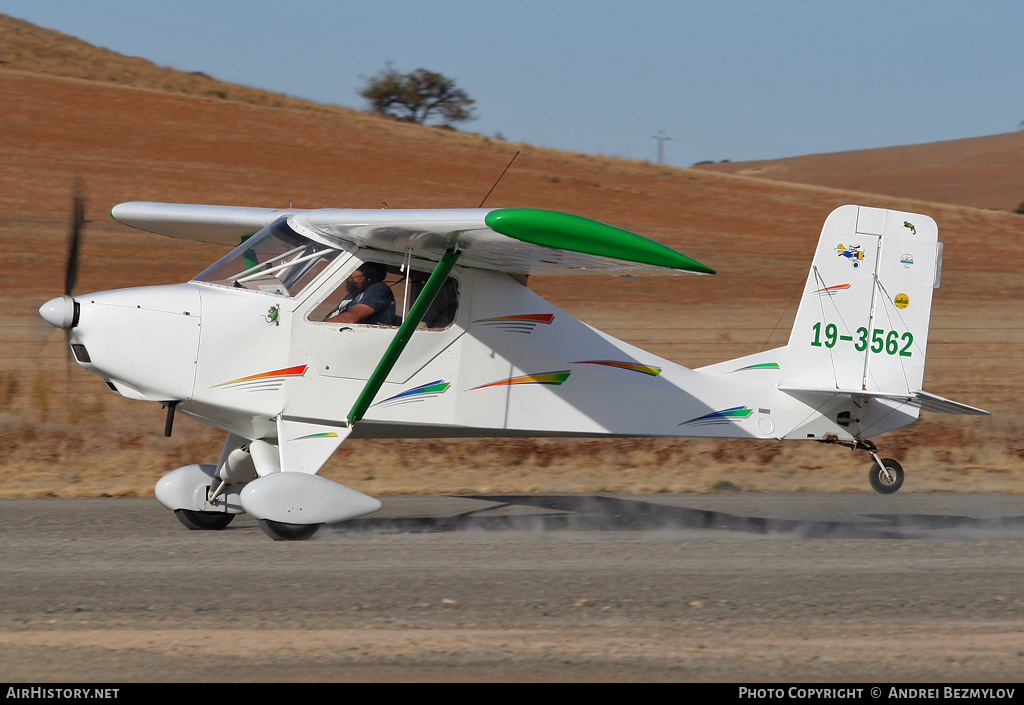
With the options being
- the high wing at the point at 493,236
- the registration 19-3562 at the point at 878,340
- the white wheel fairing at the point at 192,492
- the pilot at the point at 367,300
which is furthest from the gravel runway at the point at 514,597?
the high wing at the point at 493,236

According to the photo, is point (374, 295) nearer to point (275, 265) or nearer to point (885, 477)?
point (275, 265)

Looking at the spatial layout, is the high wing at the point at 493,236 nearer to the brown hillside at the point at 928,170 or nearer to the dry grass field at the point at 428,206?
the dry grass field at the point at 428,206

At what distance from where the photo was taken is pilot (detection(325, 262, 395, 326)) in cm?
756

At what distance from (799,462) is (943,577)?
6.17 m

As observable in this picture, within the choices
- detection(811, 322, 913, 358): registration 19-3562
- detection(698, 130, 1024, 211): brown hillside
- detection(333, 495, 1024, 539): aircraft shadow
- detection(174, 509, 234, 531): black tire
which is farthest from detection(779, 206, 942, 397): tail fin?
detection(698, 130, 1024, 211): brown hillside

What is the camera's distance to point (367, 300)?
7605 millimetres

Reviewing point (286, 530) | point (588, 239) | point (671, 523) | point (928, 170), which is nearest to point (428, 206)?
point (671, 523)

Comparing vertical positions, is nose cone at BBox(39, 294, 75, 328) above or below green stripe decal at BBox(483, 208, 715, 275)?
below

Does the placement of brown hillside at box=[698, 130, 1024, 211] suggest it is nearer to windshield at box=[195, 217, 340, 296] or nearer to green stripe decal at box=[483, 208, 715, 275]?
windshield at box=[195, 217, 340, 296]

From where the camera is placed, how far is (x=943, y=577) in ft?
22.1

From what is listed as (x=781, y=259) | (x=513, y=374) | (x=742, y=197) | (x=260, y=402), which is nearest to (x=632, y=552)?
(x=513, y=374)

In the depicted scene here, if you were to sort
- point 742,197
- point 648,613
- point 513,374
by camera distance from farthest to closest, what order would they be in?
point 742,197
point 513,374
point 648,613

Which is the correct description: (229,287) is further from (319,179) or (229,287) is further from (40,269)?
(319,179)

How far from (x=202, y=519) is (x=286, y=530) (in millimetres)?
1258
